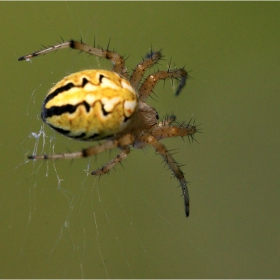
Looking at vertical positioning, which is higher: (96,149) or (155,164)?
(155,164)

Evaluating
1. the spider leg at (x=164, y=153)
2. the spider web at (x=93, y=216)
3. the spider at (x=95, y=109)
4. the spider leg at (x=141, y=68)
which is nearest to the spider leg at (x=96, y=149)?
the spider at (x=95, y=109)

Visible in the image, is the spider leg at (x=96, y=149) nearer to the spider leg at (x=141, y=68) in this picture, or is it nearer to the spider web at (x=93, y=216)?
the spider leg at (x=141, y=68)

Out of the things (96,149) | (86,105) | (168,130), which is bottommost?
(96,149)

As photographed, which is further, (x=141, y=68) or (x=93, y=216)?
(x=93, y=216)

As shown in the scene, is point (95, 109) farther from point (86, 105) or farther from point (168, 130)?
point (168, 130)

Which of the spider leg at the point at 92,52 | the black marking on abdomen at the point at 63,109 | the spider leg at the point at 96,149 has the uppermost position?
the spider leg at the point at 92,52

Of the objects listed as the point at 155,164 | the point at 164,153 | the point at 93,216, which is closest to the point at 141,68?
the point at 164,153

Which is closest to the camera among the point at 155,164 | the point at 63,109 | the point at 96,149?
the point at 63,109
